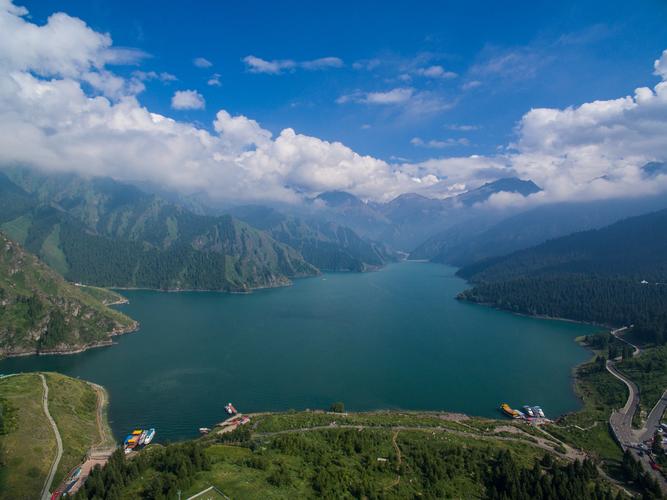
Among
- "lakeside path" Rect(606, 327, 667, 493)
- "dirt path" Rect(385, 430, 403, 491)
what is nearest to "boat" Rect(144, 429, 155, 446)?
"dirt path" Rect(385, 430, 403, 491)

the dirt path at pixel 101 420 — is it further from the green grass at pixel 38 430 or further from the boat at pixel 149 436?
the boat at pixel 149 436

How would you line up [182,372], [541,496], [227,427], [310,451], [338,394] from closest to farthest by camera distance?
[541,496] < [310,451] < [227,427] < [338,394] < [182,372]

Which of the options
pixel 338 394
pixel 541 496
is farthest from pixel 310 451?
pixel 338 394

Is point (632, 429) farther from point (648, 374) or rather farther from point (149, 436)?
point (149, 436)

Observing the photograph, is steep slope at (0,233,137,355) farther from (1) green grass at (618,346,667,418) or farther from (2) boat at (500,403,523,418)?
(1) green grass at (618,346,667,418)

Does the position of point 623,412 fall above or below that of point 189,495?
below

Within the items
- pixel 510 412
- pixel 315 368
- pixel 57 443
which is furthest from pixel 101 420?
pixel 510 412

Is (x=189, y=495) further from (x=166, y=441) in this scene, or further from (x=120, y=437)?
(x=120, y=437)
